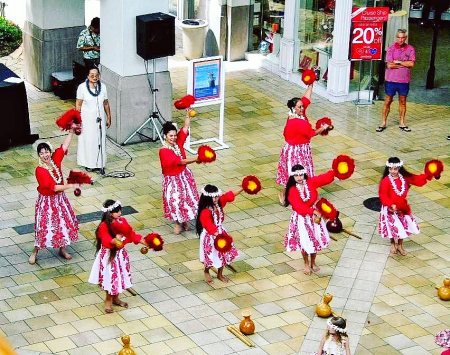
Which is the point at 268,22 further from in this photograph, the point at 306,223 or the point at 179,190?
the point at 306,223

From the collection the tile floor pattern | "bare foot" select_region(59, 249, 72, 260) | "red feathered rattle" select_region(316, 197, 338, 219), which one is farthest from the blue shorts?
"bare foot" select_region(59, 249, 72, 260)

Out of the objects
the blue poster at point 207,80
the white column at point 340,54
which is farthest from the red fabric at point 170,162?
the white column at point 340,54

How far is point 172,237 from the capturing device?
12.9 meters

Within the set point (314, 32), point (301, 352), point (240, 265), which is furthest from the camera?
point (314, 32)

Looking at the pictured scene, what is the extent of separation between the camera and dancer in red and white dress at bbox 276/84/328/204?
44.4 feet

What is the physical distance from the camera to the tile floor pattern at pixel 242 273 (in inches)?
416

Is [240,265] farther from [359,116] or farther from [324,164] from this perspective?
[359,116]

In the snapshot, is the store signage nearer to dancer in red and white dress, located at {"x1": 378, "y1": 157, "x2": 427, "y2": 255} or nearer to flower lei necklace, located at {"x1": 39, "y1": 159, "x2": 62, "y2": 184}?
dancer in red and white dress, located at {"x1": 378, "y1": 157, "x2": 427, "y2": 255}

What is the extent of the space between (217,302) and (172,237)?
1.82 metres

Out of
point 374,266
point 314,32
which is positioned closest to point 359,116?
point 314,32

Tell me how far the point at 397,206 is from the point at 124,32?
5.64m

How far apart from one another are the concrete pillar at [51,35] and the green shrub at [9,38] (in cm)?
310

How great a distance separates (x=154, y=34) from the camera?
15.3 metres

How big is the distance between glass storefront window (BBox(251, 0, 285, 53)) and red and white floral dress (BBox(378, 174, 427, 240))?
8308mm
